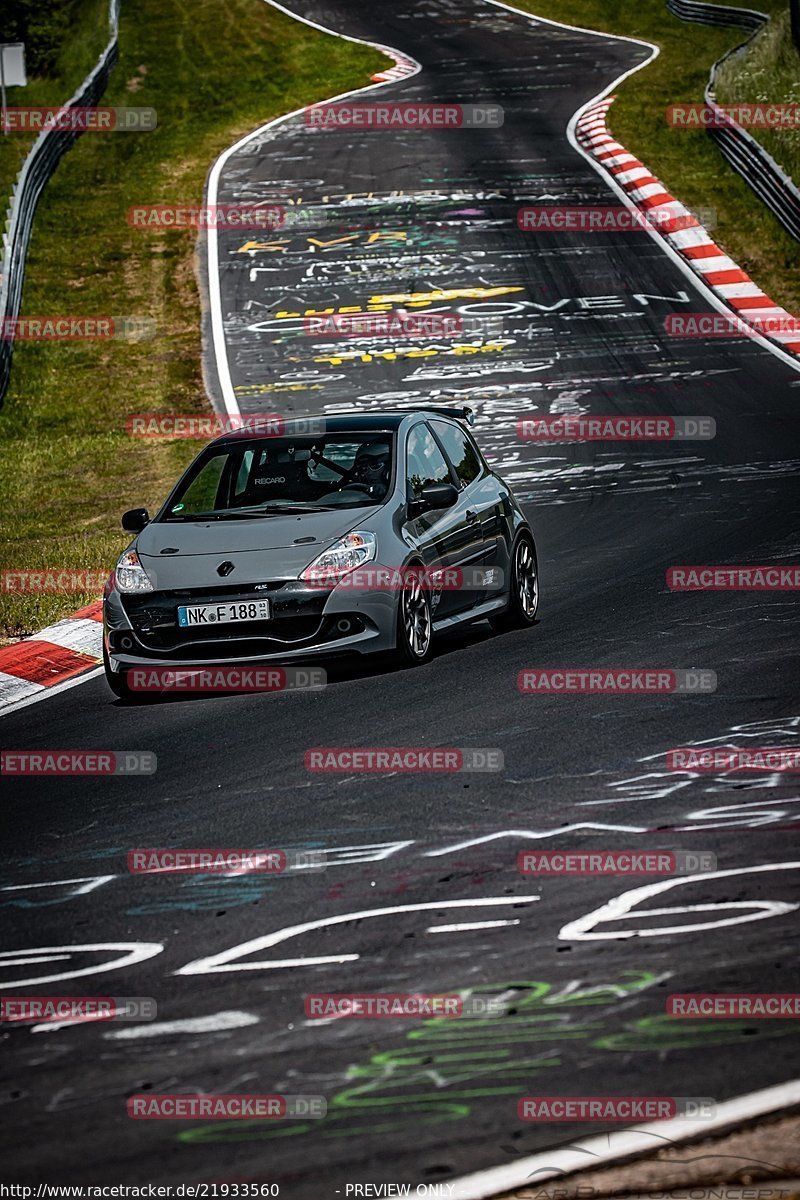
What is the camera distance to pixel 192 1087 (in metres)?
4.59

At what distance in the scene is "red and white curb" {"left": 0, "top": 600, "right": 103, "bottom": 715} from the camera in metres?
10.5

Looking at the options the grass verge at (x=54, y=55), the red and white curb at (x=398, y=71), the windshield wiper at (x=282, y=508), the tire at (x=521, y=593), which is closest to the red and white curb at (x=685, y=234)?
the red and white curb at (x=398, y=71)

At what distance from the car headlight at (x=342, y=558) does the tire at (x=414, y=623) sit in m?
0.29

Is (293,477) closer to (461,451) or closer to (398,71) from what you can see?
(461,451)

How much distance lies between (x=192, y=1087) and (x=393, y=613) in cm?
526

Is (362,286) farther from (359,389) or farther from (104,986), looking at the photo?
(104,986)

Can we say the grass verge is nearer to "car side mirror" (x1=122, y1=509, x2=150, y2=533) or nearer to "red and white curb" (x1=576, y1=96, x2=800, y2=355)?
"red and white curb" (x1=576, y1=96, x2=800, y2=355)

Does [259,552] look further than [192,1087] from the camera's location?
Yes

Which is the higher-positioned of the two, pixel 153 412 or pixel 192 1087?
Answer: pixel 192 1087

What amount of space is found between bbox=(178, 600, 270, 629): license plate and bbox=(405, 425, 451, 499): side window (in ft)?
4.83

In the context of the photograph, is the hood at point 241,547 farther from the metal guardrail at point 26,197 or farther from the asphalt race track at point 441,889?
the metal guardrail at point 26,197

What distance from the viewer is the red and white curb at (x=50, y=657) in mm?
10539

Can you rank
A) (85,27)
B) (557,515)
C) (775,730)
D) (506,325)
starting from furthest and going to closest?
(85,27), (506,325), (557,515), (775,730)

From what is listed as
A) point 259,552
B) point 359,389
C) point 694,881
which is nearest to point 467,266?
point 359,389
